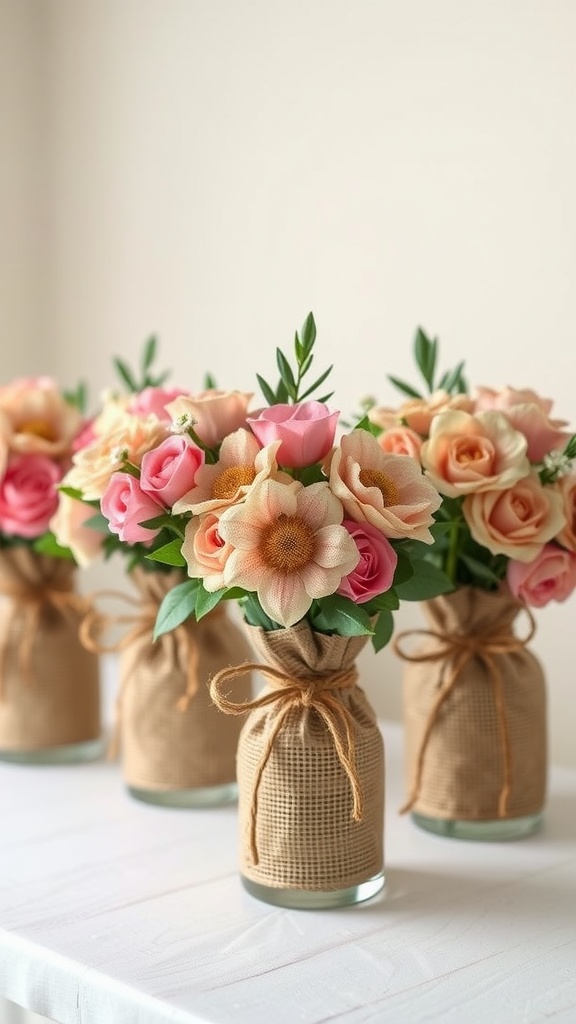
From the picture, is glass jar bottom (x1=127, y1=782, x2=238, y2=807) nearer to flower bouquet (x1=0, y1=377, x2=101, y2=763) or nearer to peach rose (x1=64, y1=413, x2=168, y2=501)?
flower bouquet (x1=0, y1=377, x2=101, y2=763)

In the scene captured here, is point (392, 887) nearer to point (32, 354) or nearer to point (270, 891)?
point (270, 891)

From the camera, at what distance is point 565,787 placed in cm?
129

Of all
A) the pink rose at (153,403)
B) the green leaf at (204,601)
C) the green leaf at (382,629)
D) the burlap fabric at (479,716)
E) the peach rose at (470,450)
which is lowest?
the burlap fabric at (479,716)

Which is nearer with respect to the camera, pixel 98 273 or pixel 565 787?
pixel 565 787

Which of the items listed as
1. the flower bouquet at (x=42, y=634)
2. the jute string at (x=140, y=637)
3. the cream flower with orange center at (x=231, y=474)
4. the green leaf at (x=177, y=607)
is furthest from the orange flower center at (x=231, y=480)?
the flower bouquet at (x=42, y=634)

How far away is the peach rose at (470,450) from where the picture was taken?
3.33ft

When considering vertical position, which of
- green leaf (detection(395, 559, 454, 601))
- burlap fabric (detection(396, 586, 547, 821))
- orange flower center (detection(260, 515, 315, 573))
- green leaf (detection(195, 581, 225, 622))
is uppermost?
orange flower center (detection(260, 515, 315, 573))

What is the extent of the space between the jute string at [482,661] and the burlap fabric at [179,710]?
0.19 m

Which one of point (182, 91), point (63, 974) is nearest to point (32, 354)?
point (182, 91)

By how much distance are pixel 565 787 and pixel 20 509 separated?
638 mm

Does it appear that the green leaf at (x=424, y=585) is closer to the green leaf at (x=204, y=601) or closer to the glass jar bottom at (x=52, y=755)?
the green leaf at (x=204, y=601)

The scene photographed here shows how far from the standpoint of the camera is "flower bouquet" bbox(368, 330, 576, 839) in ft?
3.36

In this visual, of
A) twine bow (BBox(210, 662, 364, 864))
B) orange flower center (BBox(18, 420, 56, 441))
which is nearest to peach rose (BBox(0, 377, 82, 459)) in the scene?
orange flower center (BBox(18, 420, 56, 441))

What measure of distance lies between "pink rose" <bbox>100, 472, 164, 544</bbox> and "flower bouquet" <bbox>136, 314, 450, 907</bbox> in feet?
0.04
